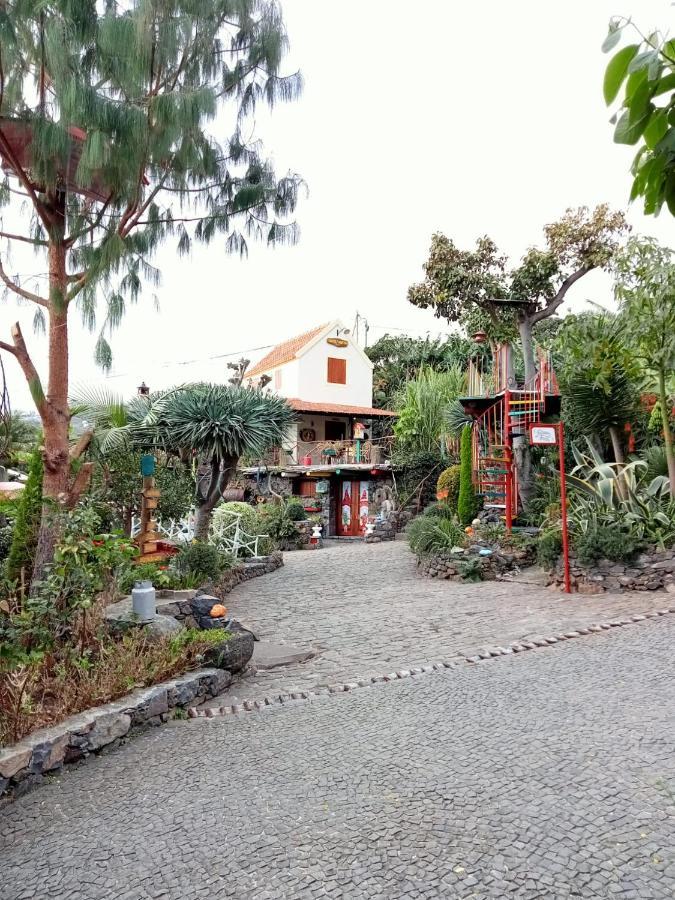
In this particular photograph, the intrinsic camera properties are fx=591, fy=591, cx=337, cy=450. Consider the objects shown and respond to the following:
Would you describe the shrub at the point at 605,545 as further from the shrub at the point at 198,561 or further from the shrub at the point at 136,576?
the shrub at the point at 136,576

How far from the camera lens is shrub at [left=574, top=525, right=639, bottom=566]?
8.52 meters

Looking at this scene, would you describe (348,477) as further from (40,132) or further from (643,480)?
(40,132)

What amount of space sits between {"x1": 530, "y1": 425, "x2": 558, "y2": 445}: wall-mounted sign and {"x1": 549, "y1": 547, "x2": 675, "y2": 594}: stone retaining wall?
184 cm

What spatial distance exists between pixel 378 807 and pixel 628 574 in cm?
679

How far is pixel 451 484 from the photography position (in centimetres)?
1568

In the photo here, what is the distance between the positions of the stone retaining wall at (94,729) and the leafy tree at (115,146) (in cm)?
185

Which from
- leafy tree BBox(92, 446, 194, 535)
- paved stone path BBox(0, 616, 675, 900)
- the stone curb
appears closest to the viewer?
paved stone path BBox(0, 616, 675, 900)

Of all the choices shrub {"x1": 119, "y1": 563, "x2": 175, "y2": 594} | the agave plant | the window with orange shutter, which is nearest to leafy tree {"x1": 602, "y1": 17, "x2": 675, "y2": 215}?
shrub {"x1": 119, "y1": 563, "x2": 175, "y2": 594}

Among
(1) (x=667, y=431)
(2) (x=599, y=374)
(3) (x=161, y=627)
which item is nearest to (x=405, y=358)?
(2) (x=599, y=374)

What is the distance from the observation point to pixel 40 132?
4.36 metres

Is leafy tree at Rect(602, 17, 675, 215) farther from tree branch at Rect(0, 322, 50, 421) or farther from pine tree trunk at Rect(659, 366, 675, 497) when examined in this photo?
pine tree trunk at Rect(659, 366, 675, 497)

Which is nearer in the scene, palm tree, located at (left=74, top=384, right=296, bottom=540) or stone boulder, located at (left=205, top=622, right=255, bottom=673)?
stone boulder, located at (left=205, top=622, right=255, bottom=673)

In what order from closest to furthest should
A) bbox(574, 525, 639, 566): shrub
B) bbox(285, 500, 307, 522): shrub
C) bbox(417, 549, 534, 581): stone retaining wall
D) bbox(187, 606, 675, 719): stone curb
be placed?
bbox(187, 606, 675, 719): stone curb → bbox(574, 525, 639, 566): shrub → bbox(417, 549, 534, 581): stone retaining wall → bbox(285, 500, 307, 522): shrub

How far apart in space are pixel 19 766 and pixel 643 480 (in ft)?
33.7
